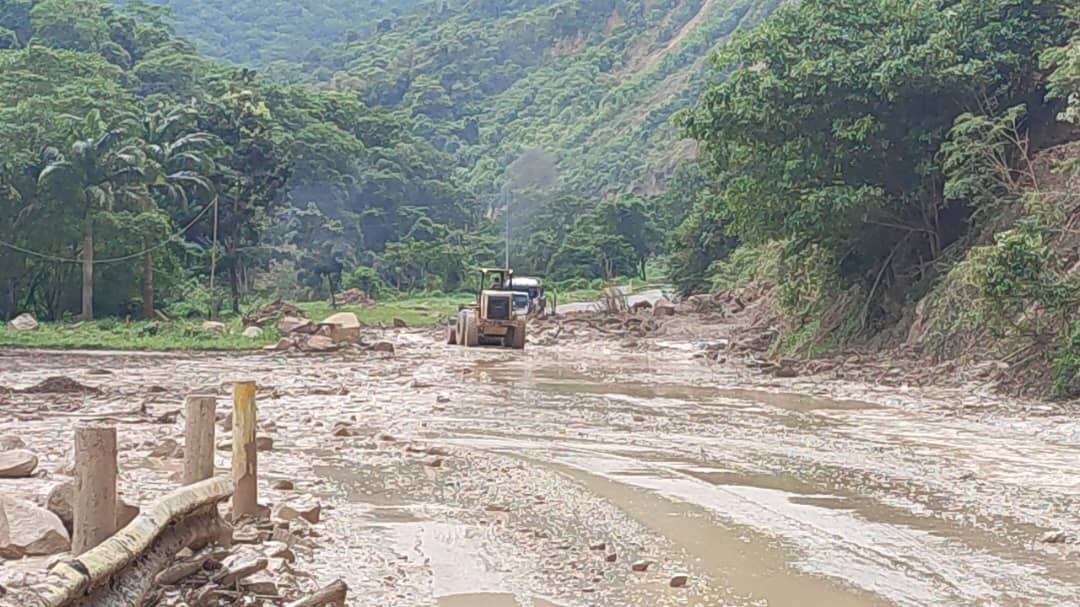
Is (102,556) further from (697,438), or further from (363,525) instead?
(697,438)

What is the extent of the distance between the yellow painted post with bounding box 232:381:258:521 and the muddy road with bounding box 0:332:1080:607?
636 mm

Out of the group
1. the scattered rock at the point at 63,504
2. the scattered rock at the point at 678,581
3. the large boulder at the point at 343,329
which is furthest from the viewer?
the large boulder at the point at 343,329

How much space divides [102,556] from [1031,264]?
15732 mm

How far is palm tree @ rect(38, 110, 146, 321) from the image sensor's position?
3694 centimetres

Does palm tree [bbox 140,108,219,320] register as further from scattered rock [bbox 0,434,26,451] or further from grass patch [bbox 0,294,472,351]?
scattered rock [bbox 0,434,26,451]

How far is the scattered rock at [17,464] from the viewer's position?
9.82 metres

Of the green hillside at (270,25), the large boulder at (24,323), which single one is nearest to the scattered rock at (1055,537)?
the large boulder at (24,323)

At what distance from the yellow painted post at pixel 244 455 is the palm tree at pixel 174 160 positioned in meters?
33.3

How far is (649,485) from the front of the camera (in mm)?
11391

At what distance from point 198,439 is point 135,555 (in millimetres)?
1888

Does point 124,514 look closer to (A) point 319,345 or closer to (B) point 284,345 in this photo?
(A) point 319,345

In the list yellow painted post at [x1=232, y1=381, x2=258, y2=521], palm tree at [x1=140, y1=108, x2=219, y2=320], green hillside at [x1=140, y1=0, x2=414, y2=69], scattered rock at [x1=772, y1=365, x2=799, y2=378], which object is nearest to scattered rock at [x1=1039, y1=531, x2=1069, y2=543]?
yellow painted post at [x1=232, y1=381, x2=258, y2=521]

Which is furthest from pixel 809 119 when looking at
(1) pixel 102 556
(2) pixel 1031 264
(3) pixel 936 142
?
(1) pixel 102 556

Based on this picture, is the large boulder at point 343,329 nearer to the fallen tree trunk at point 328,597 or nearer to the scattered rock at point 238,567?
the scattered rock at point 238,567
